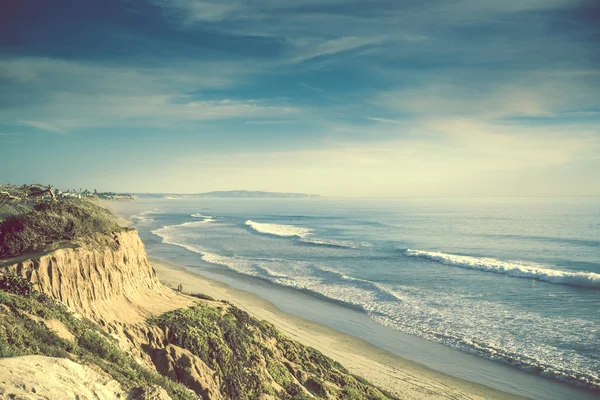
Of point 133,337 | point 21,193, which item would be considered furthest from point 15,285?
point 21,193

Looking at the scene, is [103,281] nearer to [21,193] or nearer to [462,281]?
[21,193]

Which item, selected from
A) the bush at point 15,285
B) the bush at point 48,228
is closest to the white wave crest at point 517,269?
the bush at point 48,228

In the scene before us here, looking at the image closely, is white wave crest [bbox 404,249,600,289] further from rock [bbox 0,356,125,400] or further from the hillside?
rock [bbox 0,356,125,400]

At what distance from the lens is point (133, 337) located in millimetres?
11812

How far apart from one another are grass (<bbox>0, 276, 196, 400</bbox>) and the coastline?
11.1 metres

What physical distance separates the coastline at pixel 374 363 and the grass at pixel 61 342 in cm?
1110

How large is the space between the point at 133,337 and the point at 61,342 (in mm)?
3744

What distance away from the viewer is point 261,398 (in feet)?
37.9

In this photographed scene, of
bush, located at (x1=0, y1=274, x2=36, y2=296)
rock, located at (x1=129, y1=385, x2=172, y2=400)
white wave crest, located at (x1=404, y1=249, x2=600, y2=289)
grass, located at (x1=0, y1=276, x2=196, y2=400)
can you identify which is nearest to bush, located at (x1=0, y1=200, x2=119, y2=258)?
bush, located at (x1=0, y1=274, x2=36, y2=296)

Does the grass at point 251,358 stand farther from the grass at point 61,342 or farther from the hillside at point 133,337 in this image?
the grass at point 61,342

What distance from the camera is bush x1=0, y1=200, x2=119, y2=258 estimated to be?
45.2ft

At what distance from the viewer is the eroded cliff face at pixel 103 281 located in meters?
11.6

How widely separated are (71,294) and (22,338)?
5.06 metres

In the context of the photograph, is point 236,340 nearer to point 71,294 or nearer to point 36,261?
point 71,294
